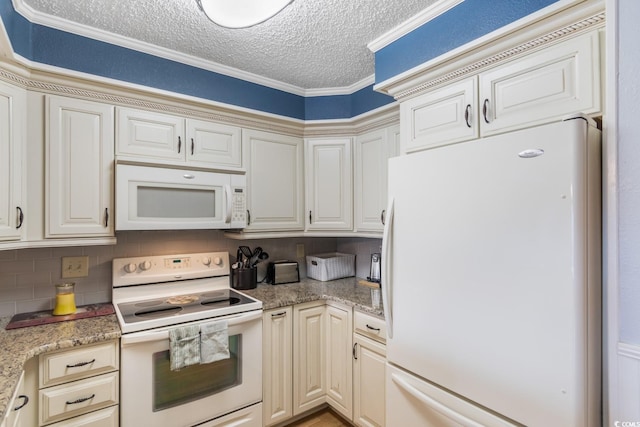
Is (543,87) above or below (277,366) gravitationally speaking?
above

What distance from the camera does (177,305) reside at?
6.39 ft

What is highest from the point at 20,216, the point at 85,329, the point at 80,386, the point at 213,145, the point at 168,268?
the point at 213,145

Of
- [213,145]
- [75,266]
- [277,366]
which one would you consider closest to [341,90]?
[213,145]

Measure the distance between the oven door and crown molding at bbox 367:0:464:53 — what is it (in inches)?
Result: 67.3

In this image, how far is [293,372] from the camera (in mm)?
2143

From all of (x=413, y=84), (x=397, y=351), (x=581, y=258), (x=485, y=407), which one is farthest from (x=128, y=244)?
(x=581, y=258)

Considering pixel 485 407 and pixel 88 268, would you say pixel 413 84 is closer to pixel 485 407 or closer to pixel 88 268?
pixel 485 407

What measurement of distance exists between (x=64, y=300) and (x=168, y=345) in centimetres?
66

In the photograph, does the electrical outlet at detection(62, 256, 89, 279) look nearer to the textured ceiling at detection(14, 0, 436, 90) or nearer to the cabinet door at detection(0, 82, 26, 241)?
the cabinet door at detection(0, 82, 26, 241)

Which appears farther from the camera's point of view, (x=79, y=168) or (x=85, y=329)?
(x=79, y=168)

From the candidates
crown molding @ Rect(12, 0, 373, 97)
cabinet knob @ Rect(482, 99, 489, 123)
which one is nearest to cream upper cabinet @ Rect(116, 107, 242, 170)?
crown molding @ Rect(12, 0, 373, 97)

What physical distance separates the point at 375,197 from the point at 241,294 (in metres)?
1.13

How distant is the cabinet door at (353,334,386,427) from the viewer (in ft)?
6.20

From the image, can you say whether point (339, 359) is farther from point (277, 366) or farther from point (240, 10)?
point (240, 10)
